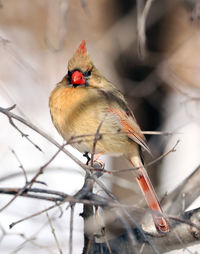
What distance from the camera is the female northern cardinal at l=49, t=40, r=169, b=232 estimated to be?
3197 mm

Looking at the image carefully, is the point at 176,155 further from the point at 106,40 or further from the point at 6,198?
the point at 6,198

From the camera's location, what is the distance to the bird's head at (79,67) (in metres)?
3.21

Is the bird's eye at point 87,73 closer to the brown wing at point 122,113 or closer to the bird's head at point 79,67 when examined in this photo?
the bird's head at point 79,67

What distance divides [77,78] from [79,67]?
0.24ft

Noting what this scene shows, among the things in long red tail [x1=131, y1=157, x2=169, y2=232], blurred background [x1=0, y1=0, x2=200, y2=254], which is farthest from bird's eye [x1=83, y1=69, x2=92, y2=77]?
blurred background [x1=0, y1=0, x2=200, y2=254]

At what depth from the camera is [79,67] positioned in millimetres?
3262

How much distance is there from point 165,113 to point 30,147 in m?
1.53

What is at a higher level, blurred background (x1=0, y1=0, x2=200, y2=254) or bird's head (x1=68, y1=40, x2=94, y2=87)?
bird's head (x1=68, y1=40, x2=94, y2=87)

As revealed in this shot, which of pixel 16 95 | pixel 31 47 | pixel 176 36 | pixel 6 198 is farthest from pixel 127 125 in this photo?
pixel 31 47

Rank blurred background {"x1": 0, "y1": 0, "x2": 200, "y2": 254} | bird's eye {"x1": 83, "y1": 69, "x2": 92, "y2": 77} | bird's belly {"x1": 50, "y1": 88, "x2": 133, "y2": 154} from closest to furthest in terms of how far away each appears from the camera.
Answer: bird's belly {"x1": 50, "y1": 88, "x2": 133, "y2": 154}
bird's eye {"x1": 83, "y1": 69, "x2": 92, "y2": 77}
blurred background {"x1": 0, "y1": 0, "x2": 200, "y2": 254}

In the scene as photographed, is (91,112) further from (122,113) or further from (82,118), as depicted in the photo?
(122,113)

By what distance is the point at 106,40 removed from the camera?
19.0 ft

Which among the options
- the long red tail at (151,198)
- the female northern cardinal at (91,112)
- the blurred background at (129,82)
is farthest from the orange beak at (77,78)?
the blurred background at (129,82)

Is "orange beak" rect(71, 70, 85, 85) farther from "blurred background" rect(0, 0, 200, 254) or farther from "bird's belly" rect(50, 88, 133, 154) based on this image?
"blurred background" rect(0, 0, 200, 254)
